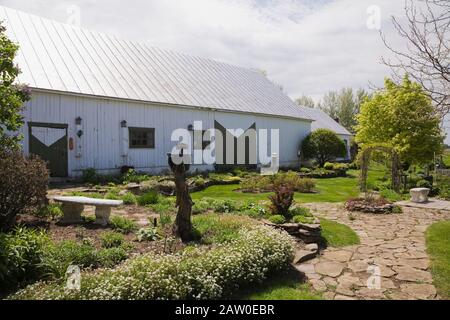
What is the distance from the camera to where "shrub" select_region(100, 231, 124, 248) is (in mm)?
6180

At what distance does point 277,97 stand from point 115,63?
13270mm

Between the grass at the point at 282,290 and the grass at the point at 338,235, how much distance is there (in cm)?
207

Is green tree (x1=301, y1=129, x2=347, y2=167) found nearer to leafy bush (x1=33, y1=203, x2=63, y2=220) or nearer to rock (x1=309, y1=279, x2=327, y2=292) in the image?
leafy bush (x1=33, y1=203, x2=63, y2=220)

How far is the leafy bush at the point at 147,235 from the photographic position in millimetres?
6641

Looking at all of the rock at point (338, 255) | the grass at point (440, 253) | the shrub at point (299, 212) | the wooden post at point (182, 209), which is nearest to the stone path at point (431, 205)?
the grass at point (440, 253)

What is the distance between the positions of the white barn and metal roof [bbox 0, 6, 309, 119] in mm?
48

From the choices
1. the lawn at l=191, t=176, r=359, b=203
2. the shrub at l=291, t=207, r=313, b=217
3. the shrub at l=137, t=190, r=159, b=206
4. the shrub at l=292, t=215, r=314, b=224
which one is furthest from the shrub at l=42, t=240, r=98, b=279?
the lawn at l=191, t=176, r=359, b=203

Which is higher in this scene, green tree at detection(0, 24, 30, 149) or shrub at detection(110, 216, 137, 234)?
green tree at detection(0, 24, 30, 149)

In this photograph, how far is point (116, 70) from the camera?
59.3 ft

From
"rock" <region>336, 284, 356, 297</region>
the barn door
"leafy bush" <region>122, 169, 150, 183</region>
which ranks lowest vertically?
"rock" <region>336, 284, 356, 297</region>

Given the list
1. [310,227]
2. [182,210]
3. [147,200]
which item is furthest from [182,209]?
[147,200]

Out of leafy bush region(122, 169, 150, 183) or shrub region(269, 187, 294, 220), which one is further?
leafy bush region(122, 169, 150, 183)

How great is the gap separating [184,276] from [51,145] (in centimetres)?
1184
